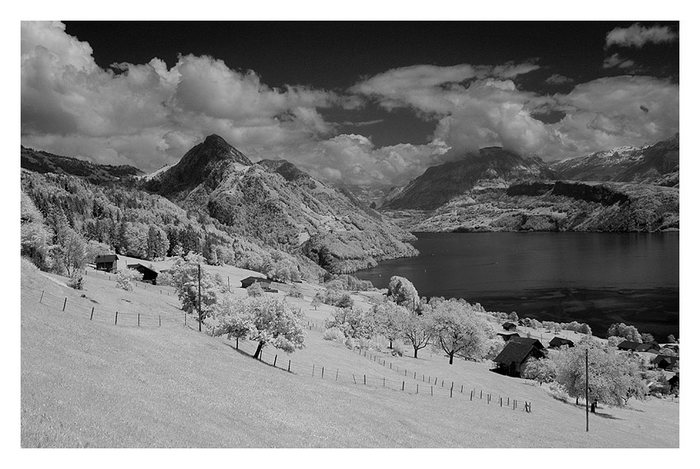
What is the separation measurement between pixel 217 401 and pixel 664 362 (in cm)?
8823

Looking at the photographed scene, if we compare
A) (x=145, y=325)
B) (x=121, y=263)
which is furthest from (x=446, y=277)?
(x=145, y=325)

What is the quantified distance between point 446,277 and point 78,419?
18540cm

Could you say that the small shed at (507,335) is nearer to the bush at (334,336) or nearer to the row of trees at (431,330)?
the row of trees at (431,330)

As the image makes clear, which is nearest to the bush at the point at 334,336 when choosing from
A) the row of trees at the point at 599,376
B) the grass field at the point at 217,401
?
the grass field at the point at 217,401

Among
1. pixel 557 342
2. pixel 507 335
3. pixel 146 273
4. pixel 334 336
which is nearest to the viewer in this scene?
pixel 334 336

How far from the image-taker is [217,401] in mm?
24344

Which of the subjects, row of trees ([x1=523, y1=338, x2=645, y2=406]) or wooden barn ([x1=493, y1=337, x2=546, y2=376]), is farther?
wooden barn ([x1=493, y1=337, x2=546, y2=376])

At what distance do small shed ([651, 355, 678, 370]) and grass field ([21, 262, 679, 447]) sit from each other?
3778 cm

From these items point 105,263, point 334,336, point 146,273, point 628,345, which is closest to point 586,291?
point 628,345

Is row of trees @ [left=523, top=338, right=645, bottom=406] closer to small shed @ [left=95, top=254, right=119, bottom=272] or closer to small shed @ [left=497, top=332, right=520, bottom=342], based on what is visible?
small shed @ [left=497, top=332, right=520, bottom=342]

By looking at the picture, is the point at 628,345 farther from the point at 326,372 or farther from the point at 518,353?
the point at 326,372

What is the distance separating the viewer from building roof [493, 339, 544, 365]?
72812mm

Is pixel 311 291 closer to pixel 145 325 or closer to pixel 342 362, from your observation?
pixel 342 362

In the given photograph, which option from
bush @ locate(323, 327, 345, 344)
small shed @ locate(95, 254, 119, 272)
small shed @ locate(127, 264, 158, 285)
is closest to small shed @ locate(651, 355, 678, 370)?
bush @ locate(323, 327, 345, 344)
